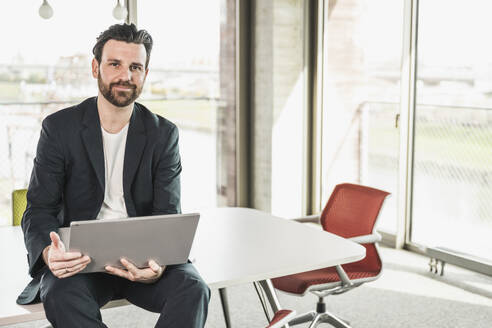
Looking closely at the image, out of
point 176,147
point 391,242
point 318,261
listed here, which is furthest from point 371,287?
point 176,147

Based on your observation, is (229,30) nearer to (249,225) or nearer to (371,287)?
(371,287)

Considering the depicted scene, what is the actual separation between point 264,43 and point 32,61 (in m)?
2.09

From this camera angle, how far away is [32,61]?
504 centimetres

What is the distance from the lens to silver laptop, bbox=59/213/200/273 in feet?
6.32

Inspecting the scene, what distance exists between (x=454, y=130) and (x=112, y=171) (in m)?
3.19

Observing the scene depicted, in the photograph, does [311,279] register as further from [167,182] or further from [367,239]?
[167,182]

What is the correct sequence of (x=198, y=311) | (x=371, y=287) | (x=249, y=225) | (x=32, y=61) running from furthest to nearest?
(x=32, y=61)
(x=371, y=287)
(x=249, y=225)
(x=198, y=311)

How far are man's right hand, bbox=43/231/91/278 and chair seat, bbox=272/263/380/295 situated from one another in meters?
1.32

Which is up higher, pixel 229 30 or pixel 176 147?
pixel 229 30

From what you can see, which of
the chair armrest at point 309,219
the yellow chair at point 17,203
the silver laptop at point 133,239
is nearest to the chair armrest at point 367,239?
the silver laptop at point 133,239

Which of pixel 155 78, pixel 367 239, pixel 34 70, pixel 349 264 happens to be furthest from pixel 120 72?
pixel 155 78

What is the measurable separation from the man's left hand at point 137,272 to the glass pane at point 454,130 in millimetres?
3238

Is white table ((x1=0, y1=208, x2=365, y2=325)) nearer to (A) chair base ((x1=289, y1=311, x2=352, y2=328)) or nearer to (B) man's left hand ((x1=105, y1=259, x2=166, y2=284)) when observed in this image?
(B) man's left hand ((x1=105, y1=259, x2=166, y2=284))

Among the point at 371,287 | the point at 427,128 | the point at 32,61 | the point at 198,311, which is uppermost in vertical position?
the point at 32,61
